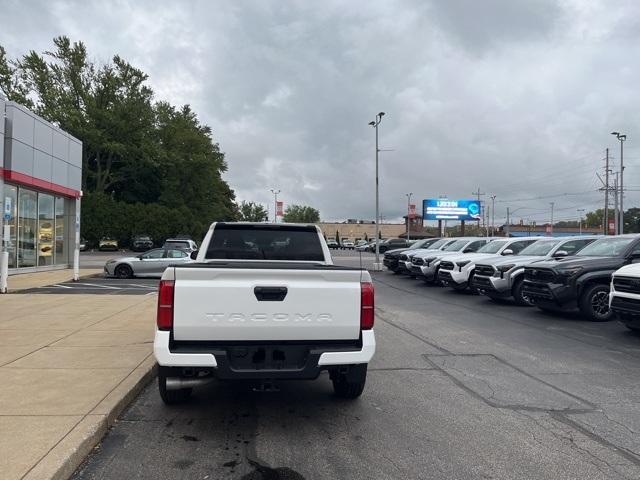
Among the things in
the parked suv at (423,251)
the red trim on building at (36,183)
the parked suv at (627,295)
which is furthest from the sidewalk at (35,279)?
the parked suv at (627,295)

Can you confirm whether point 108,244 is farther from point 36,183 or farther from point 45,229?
point 36,183

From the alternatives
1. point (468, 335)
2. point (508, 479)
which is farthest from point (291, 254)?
point (468, 335)

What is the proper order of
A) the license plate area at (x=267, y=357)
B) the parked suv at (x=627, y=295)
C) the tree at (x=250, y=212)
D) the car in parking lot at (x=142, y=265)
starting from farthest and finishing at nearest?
the tree at (x=250, y=212) < the car in parking lot at (x=142, y=265) < the parked suv at (x=627, y=295) < the license plate area at (x=267, y=357)

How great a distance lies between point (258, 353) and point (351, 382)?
1.00m

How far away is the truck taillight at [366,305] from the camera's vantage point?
4809mm

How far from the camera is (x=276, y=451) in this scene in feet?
14.2

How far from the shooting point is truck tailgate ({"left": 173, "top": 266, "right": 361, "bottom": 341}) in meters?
4.47

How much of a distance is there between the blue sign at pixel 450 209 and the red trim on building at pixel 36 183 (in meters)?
33.6

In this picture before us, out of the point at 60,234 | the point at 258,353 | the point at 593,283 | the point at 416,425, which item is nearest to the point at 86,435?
the point at 258,353

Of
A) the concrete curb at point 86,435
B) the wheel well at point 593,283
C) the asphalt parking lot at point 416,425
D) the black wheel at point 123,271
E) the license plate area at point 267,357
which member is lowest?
the asphalt parking lot at point 416,425

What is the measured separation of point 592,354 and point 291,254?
196 inches

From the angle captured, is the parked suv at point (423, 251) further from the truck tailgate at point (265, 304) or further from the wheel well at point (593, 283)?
the truck tailgate at point (265, 304)

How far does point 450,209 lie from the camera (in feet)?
167

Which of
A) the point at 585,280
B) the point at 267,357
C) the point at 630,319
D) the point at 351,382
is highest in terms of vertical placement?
the point at 585,280
